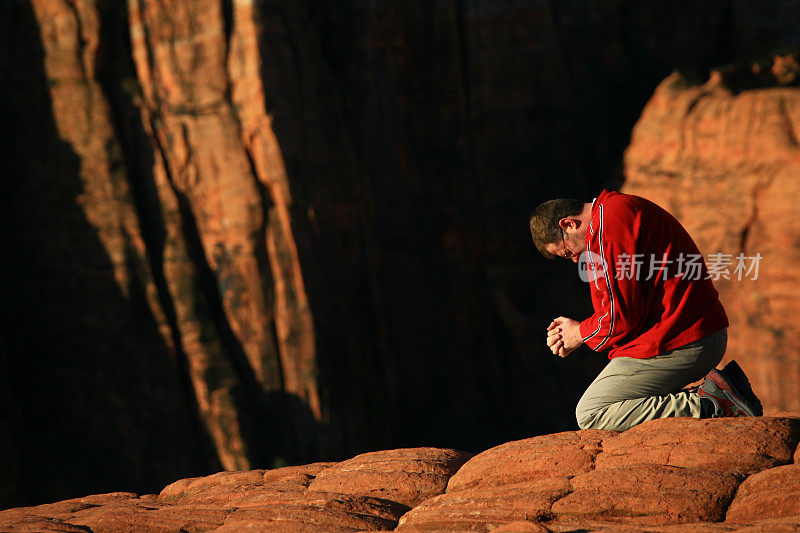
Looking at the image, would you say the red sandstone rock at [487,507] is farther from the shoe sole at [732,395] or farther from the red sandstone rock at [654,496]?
the shoe sole at [732,395]

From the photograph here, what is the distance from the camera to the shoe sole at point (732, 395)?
13.2ft

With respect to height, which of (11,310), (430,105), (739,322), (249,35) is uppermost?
(249,35)

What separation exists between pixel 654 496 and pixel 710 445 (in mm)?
545

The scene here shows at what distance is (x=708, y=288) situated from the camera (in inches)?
156

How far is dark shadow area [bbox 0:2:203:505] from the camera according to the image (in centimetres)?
900

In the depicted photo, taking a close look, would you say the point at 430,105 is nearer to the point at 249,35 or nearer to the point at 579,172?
the point at 579,172

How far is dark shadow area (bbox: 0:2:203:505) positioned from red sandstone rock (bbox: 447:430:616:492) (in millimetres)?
5962

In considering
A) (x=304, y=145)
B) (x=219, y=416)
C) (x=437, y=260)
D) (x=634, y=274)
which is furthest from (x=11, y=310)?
(x=634, y=274)

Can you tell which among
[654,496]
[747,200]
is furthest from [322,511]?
[747,200]

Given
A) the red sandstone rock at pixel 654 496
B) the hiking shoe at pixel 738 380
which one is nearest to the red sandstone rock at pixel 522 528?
the red sandstone rock at pixel 654 496

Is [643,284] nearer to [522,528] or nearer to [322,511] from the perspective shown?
[522,528]

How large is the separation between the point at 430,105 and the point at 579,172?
236 cm

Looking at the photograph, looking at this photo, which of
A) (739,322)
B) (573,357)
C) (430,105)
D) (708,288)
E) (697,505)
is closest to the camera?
(697,505)

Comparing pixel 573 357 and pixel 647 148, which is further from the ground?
pixel 647 148
